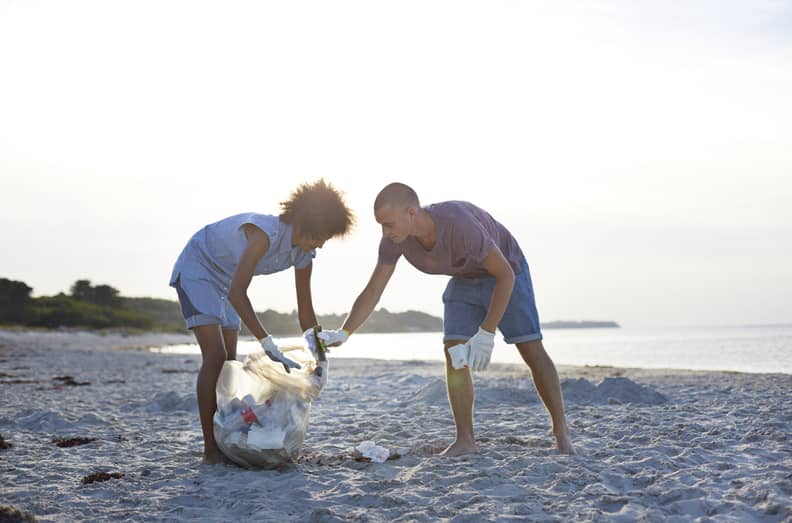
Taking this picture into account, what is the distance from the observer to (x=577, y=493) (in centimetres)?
312

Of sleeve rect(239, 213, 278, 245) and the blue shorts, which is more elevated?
sleeve rect(239, 213, 278, 245)

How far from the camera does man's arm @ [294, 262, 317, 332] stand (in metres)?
4.11

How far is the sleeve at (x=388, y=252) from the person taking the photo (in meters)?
4.09

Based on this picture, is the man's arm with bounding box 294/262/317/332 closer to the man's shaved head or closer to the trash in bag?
the trash in bag

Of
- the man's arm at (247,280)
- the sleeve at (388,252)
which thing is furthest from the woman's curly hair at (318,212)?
the sleeve at (388,252)

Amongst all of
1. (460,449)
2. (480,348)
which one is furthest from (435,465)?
(480,348)

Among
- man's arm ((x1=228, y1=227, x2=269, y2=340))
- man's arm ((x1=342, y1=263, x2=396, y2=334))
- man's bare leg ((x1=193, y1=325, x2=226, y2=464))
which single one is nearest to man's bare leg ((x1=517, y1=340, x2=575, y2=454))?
man's arm ((x1=342, y1=263, x2=396, y2=334))

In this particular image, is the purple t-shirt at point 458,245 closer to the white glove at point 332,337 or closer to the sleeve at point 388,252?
the sleeve at point 388,252

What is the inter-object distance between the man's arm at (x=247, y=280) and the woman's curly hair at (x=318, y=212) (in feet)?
0.72

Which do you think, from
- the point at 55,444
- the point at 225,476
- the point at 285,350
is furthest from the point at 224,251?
the point at 55,444

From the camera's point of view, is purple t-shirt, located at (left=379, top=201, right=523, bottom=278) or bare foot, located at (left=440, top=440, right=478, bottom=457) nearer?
purple t-shirt, located at (left=379, top=201, right=523, bottom=278)

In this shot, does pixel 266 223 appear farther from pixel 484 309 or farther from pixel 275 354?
pixel 484 309

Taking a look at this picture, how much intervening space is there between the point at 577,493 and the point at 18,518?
243 cm

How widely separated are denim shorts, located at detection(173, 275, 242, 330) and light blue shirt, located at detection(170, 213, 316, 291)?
4 cm
